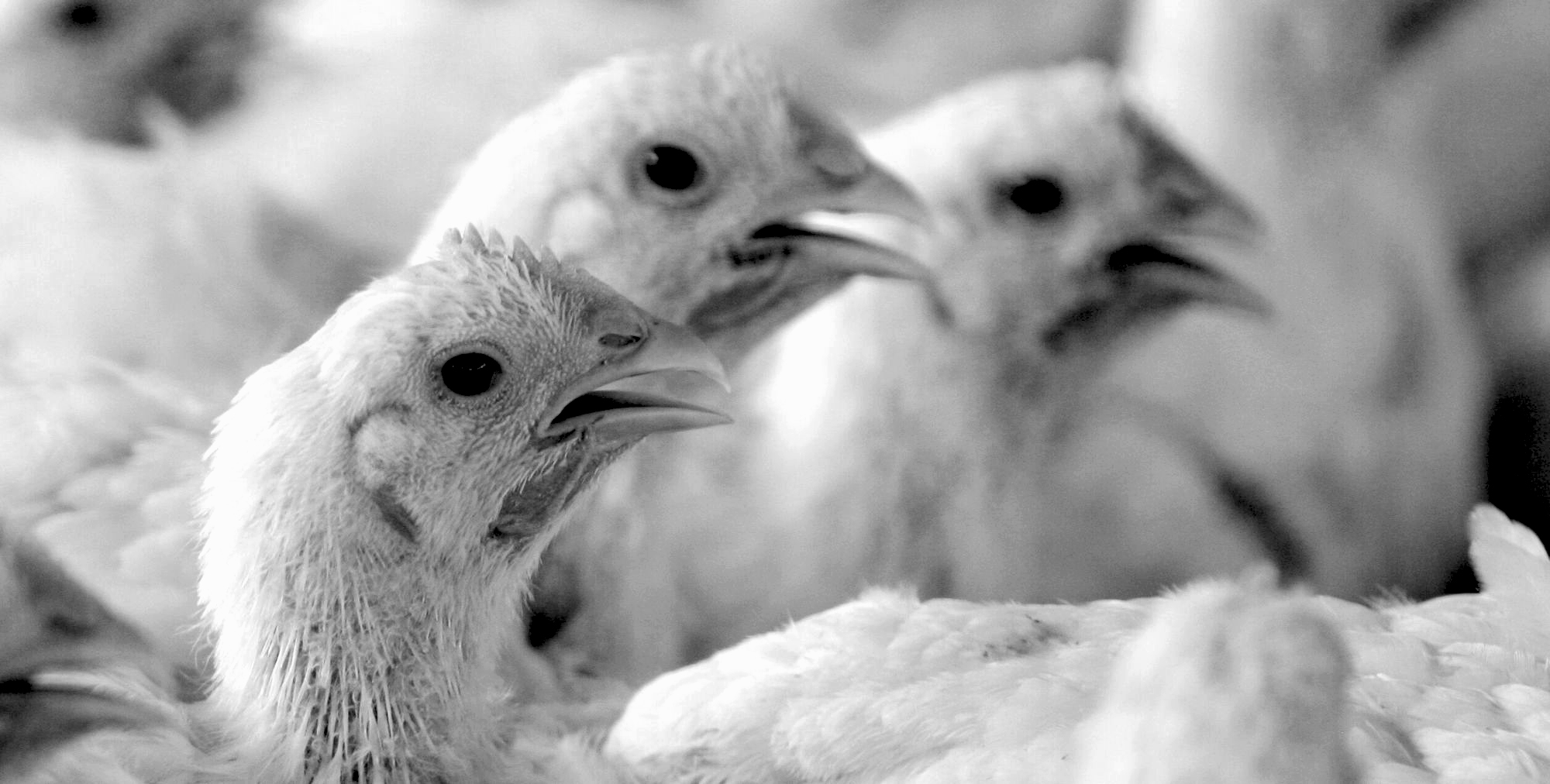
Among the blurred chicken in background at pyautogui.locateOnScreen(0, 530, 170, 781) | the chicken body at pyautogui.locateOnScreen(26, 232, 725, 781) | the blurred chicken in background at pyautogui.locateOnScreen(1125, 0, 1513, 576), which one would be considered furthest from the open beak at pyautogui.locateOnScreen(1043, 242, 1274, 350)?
the blurred chicken in background at pyautogui.locateOnScreen(0, 530, 170, 781)

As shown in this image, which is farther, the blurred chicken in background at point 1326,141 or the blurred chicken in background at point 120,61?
the blurred chicken in background at point 120,61

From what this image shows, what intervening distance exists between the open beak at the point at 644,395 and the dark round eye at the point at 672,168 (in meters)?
0.33

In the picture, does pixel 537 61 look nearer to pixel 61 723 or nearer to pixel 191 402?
pixel 191 402

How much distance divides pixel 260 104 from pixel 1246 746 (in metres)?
2.37

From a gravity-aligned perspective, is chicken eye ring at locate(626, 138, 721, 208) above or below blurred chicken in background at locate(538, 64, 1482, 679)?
above

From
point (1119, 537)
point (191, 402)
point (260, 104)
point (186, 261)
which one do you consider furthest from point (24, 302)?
point (1119, 537)

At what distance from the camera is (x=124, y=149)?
106 inches

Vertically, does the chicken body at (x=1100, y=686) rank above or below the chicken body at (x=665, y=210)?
below

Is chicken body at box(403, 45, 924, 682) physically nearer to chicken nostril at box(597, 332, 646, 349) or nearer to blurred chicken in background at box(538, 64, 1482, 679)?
blurred chicken in background at box(538, 64, 1482, 679)

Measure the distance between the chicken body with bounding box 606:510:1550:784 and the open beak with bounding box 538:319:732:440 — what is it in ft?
0.65

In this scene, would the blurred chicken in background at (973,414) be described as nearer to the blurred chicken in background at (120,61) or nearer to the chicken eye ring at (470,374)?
the chicken eye ring at (470,374)

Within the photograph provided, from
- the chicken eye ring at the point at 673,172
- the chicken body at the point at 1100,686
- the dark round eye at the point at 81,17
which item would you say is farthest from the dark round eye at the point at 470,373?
the dark round eye at the point at 81,17

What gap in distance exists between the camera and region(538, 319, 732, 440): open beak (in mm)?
1429

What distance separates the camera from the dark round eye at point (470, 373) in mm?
1349
